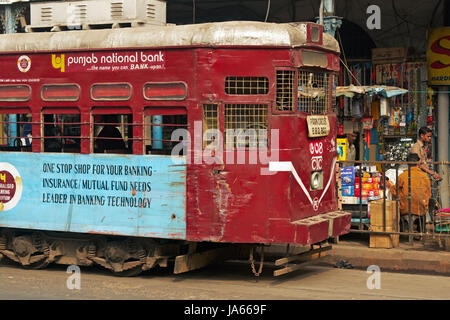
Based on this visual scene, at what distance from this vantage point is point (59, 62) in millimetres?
11039

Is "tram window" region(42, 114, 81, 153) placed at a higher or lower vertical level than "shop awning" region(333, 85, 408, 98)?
lower

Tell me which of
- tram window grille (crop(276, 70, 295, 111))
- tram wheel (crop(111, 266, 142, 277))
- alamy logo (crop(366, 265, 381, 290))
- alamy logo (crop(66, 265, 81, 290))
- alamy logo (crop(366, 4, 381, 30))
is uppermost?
alamy logo (crop(366, 4, 381, 30))

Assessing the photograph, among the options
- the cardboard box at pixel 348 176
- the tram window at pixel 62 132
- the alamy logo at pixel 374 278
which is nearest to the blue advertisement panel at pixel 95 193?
the tram window at pixel 62 132

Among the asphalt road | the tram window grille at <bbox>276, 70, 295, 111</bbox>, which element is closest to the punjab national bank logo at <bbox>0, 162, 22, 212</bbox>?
the asphalt road

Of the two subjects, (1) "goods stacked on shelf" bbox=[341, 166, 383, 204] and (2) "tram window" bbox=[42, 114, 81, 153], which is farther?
(1) "goods stacked on shelf" bbox=[341, 166, 383, 204]

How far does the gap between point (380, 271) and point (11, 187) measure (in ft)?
18.5

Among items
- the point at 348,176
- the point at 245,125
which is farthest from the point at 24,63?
the point at 348,176

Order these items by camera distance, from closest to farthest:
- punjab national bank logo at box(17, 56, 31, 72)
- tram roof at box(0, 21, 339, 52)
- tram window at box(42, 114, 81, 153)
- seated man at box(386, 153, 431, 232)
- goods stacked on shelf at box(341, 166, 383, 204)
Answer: tram roof at box(0, 21, 339, 52), tram window at box(42, 114, 81, 153), punjab national bank logo at box(17, 56, 31, 72), seated man at box(386, 153, 431, 232), goods stacked on shelf at box(341, 166, 383, 204)

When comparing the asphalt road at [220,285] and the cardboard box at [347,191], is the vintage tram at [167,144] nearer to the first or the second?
the asphalt road at [220,285]

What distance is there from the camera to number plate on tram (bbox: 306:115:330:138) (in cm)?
1023

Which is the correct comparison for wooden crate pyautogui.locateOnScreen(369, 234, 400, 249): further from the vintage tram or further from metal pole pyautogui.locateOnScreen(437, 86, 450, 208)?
metal pole pyautogui.locateOnScreen(437, 86, 450, 208)

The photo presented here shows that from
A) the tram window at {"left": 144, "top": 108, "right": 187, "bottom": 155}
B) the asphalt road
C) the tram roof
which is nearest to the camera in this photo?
the asphalt road

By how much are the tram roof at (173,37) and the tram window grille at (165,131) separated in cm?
102

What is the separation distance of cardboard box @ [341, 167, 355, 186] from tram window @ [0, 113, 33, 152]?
526 centimetres
